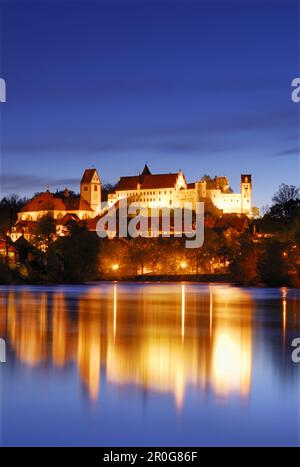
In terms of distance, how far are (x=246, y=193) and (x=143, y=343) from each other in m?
120

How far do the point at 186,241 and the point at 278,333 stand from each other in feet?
196

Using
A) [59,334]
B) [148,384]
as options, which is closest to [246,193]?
[59,334]

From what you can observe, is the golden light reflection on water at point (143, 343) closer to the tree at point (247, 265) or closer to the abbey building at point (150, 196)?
the tree at point (247, 265)

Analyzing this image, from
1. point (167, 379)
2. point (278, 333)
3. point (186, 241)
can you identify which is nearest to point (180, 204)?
point (186, 241)

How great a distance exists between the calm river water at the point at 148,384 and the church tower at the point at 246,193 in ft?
363

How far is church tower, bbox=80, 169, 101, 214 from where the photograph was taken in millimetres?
138875

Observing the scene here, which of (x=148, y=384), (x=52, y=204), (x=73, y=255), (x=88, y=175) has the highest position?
(x=88, y=175)

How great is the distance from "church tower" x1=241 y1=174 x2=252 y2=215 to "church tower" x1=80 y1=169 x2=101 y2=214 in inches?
1001

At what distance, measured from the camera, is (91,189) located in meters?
140

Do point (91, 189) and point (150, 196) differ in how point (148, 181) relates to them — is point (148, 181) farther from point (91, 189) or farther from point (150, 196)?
point (91, 189)

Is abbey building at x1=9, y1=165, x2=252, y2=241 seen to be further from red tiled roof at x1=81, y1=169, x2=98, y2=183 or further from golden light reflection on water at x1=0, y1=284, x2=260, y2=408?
golden light reflection on water at x1=0, y1=284, x2=260, y2=408

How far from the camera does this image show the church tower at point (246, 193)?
440 feet

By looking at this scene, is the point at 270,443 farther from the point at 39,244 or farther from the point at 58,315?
the point at 39,244

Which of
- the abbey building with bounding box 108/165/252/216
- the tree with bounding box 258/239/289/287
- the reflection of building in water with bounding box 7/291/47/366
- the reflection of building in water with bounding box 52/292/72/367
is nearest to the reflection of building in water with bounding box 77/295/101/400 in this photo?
the reflection of building in water with bounding box 52/292/72/367
